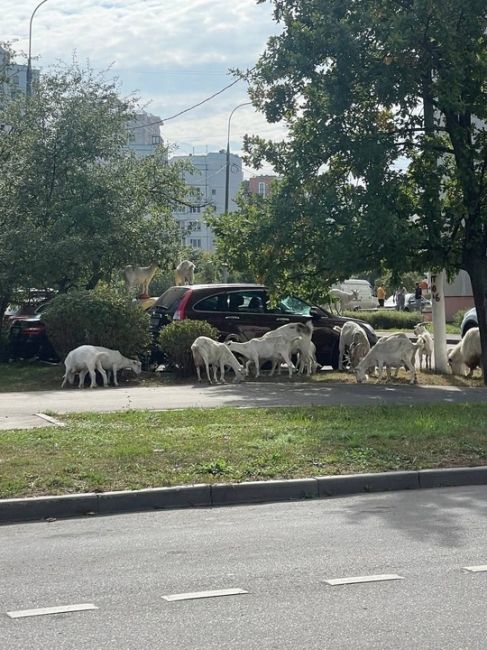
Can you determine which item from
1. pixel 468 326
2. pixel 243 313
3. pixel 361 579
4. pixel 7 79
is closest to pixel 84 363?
pixel 243 313

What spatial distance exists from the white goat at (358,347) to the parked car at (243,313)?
2.05 ft

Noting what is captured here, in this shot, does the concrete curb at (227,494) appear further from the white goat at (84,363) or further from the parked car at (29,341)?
the parked car at (29,341)

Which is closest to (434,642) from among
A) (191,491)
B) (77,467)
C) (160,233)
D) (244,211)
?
(191,491)

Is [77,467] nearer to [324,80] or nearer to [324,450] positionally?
[324,450]

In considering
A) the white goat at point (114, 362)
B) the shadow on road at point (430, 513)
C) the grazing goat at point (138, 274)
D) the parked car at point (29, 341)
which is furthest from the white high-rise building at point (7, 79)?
the shadow on road at point (430, 513)

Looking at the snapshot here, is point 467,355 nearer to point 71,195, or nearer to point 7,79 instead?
point 71,195

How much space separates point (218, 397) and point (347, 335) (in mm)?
4857

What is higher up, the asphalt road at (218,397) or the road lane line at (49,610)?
the asphalt road at (218,397)

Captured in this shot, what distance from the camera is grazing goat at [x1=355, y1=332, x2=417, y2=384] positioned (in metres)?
18.3

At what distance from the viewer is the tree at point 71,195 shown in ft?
71.2

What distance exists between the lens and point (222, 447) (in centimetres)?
1090

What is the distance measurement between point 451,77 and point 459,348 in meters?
5.43

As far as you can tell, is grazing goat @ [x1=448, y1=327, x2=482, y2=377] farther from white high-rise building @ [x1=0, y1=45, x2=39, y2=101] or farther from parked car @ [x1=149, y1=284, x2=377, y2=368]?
white high-rise building @ [x1=0, y1=45, x2=39, y2=101]

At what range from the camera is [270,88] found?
18.9m
